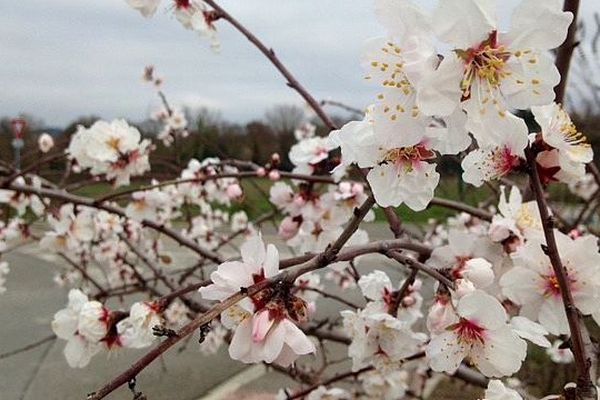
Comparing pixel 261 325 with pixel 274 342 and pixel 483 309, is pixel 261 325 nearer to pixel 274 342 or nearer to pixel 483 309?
pixel 274 342

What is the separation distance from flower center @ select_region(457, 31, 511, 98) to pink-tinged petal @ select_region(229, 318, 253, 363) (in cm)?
28


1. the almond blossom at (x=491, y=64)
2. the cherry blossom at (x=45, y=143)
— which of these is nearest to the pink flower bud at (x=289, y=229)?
the almond blossom at (x=491, y=64)

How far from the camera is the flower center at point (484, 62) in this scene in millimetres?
536

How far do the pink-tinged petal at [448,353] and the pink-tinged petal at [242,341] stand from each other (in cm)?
21

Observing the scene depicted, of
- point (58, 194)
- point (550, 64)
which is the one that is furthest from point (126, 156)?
point (550, 64)

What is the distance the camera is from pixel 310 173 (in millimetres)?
1530

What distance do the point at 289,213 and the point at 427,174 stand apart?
2.62 ft

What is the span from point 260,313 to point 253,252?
0.22 ft

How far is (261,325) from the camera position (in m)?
0.60

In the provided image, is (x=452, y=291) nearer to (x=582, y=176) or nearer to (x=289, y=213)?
(x=582, y=176)

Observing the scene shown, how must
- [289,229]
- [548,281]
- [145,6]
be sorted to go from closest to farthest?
[548,281], [145,6], [289,229]

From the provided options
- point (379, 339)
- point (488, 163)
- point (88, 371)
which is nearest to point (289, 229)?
point (379, 339)

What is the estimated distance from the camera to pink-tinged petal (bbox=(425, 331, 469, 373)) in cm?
72

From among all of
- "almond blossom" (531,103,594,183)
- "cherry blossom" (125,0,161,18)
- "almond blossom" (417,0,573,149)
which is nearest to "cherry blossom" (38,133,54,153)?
"cherry blossom" (125,0,161,18)
